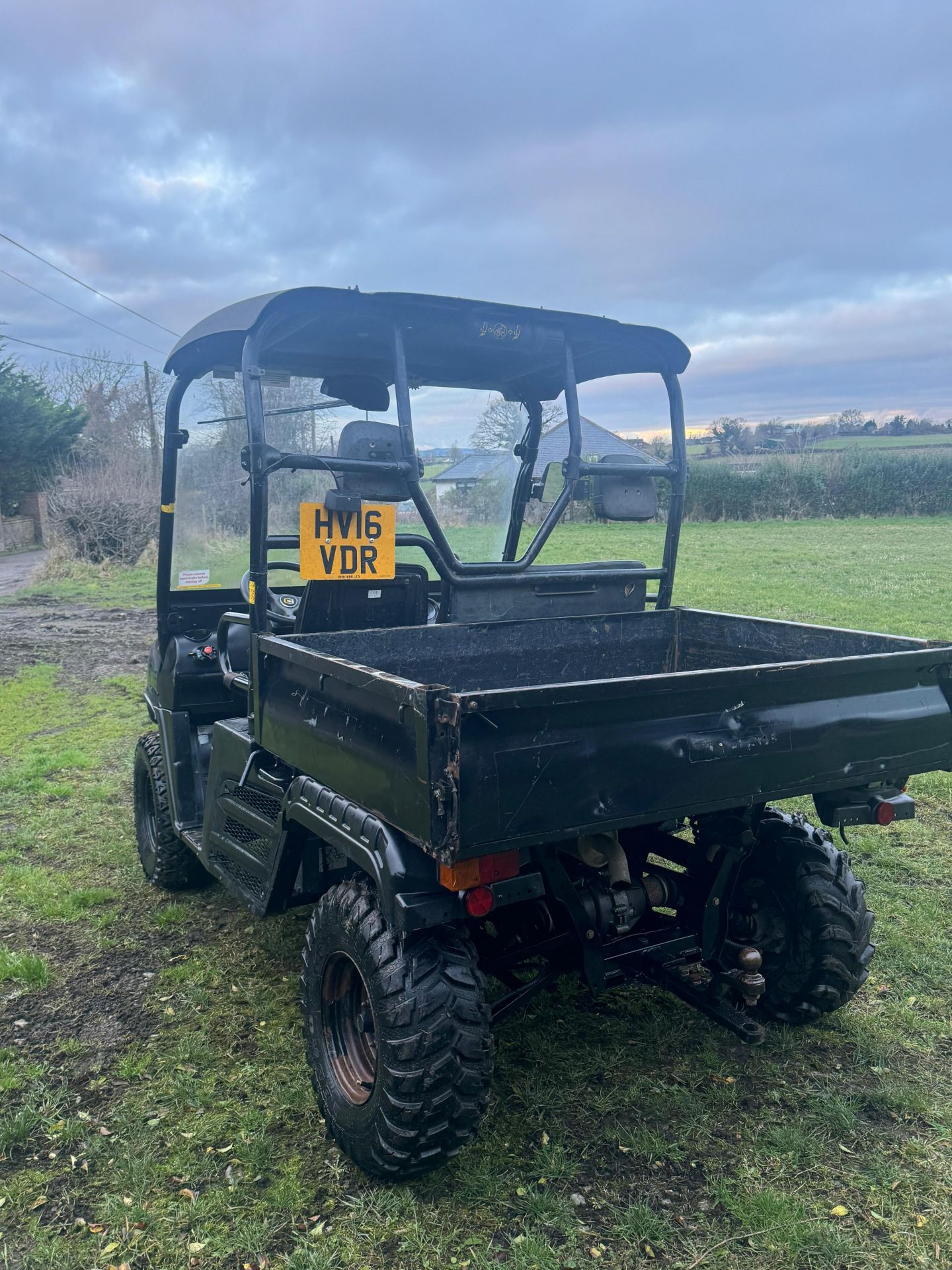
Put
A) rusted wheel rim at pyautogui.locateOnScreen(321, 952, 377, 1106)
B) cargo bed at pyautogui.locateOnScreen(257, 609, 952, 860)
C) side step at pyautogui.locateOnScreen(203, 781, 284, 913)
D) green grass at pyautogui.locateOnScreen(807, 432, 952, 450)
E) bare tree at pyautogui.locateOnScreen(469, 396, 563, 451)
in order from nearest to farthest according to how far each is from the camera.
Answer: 1. cargo bed at pyautogui.locateOnScreen(257, 609, 952, 860)
2. rusted wheel rim at pyautogui.locateOnScreen(321, 952, 377, 1106)
3. side step at pyautogui.locateOnScreen(203, 781, 284, 913)
4. bare tree at pyautogui.locateOnScreen(469, 396, 563, 451)
5. green grass at pyautogui.locateOnScreen(807, 432, 952, 450)

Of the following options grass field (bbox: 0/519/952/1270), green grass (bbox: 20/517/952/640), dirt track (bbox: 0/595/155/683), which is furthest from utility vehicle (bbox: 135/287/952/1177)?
dirt track (bbox: 0/595/155/683)

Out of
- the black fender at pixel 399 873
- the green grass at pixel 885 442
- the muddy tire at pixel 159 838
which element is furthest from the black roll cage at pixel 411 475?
the green grass at pixel 885 442

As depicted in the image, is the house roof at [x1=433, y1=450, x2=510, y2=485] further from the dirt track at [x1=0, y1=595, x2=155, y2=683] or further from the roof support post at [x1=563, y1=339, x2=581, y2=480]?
the dirt track at [x1=0, y1=595, x2=155, y2=683]

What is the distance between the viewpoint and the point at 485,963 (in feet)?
8.98

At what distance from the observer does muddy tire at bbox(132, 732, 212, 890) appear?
4.07 meters

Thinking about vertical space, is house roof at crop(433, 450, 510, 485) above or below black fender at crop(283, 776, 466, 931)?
above

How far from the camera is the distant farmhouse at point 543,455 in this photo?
3.78 m

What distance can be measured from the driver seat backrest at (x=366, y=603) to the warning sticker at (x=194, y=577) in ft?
2.60

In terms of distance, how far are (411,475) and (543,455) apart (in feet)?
3.58

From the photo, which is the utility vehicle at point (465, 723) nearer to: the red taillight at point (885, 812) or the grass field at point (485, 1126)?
the red taillight at point (885, 812)

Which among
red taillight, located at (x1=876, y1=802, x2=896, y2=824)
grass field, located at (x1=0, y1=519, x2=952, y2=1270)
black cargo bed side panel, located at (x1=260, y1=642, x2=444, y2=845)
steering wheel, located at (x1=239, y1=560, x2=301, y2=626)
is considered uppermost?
steering wheel, located at (x1=239, y1=560, x2=301, y2=626)

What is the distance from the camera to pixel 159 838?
13.5 ft

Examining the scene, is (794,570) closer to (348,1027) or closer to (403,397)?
(403,397)

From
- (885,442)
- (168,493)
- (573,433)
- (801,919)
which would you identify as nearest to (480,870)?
(801,919)
